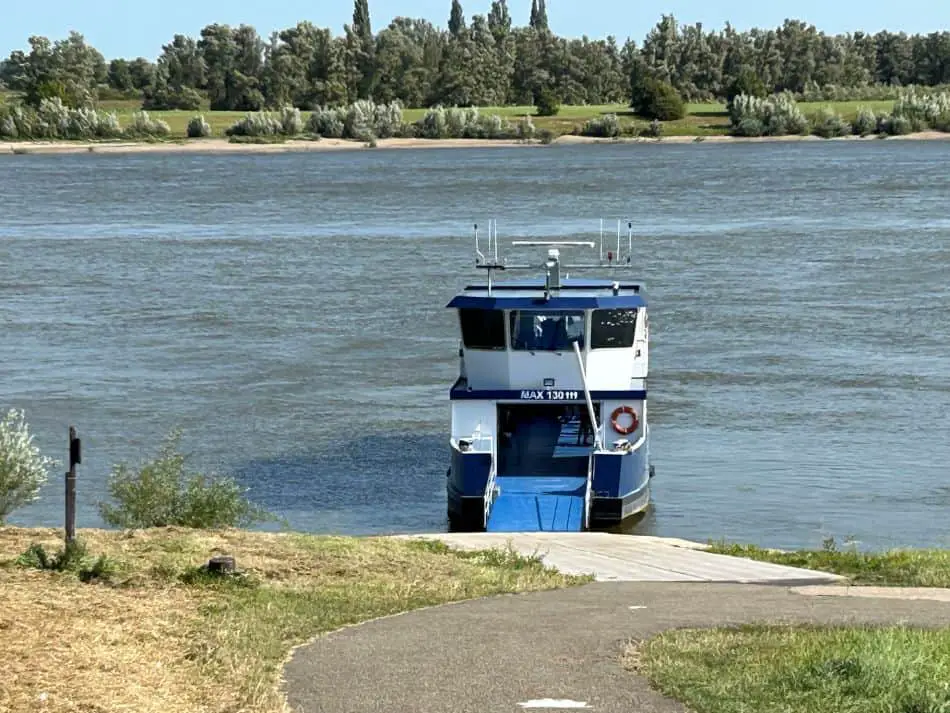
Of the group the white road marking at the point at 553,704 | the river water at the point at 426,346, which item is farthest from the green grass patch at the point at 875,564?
the river water at the point at 426,346

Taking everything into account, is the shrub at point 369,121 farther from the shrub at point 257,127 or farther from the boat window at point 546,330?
the boat window at point 546,330

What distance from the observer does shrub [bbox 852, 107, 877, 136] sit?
163 meters

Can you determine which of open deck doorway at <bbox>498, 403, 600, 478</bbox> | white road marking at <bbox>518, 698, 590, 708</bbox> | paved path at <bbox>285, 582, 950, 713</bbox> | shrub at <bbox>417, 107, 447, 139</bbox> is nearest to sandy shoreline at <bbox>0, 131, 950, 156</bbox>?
shrub at <bbox>417, 107, 447, 139</bbox>

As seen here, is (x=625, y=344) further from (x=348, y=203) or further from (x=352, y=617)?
(x=348, y=203)

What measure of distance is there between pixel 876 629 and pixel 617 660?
2000 mm

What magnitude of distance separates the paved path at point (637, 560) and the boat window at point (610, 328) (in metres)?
6.22

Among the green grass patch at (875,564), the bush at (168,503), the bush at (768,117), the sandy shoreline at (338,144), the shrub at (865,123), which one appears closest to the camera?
the green grass patch at (875,564)

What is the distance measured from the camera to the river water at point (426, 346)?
3044 centimetres

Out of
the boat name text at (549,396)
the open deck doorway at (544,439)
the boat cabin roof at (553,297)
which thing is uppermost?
the boat cabin roof at (553,297)

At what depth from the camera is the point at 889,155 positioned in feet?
449

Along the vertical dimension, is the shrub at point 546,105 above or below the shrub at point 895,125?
above

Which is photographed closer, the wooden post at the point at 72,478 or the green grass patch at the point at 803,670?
the green grass patch at the point at 803,670

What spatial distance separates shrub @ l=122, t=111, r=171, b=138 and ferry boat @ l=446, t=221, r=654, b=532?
14609cm

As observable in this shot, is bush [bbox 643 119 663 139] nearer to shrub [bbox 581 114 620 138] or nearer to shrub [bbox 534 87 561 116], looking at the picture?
shrub [bbox 581 114 620 138]
